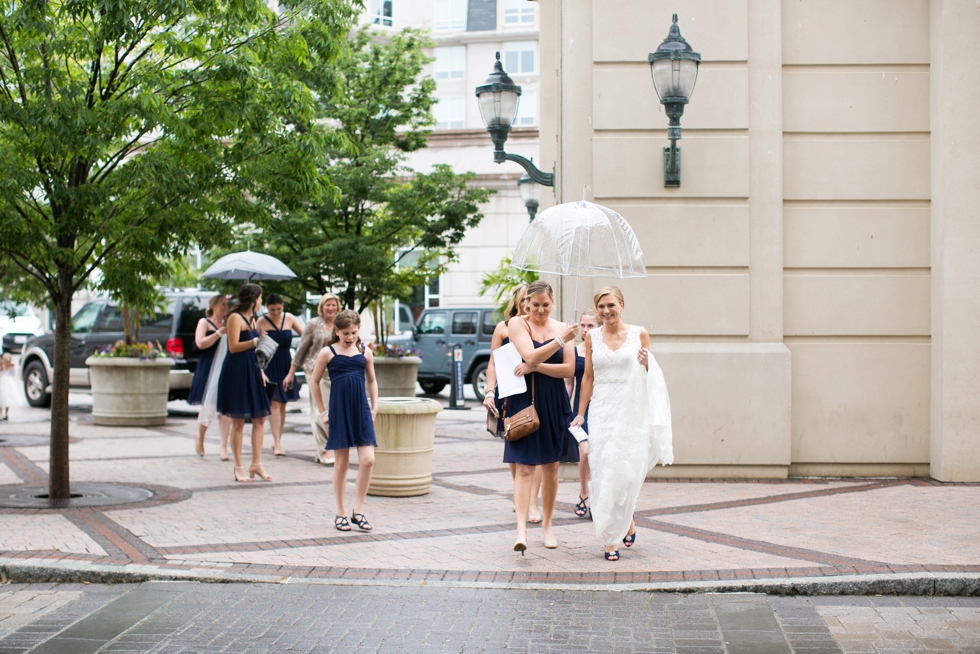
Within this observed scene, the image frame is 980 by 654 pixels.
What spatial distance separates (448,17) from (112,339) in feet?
98.2

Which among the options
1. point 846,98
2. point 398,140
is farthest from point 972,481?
point 398,140

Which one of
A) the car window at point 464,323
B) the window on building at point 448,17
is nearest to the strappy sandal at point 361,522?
the car window at point 464,323

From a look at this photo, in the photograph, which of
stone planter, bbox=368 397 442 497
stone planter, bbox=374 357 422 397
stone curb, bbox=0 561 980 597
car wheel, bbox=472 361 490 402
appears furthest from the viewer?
car wheel, bbox=472 361 490 402

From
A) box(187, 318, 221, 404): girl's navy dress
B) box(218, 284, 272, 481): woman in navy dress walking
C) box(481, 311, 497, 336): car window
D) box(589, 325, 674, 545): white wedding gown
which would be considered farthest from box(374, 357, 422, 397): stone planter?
box(589, 325, 674, 545): white wedding gown

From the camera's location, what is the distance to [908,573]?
244 inches

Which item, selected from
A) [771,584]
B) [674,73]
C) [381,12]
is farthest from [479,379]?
[381,12]

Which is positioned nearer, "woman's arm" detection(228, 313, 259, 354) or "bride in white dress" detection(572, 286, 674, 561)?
"bride in white dress" detection(572, 286, 674, 561)

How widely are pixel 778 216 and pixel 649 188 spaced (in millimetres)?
1252

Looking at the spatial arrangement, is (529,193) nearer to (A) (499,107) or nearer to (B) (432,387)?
(A) (499,107)

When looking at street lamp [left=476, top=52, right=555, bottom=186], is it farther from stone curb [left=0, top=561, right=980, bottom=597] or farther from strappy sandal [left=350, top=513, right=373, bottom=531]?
stone curb [left=0, top=561, right=980, bottom=597]

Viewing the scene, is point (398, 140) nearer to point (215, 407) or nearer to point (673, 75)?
point (215, 407)

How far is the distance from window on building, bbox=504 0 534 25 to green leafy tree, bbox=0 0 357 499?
3562cm

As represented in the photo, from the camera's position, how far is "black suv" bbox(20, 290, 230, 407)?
1722cm

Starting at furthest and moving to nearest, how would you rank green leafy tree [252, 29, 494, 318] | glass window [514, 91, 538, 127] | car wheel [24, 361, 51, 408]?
glass window [514, 91, 538, 127] < car wheel [24, 361, 51, 408] < green leafy tree [252, 29, 494, 318]
